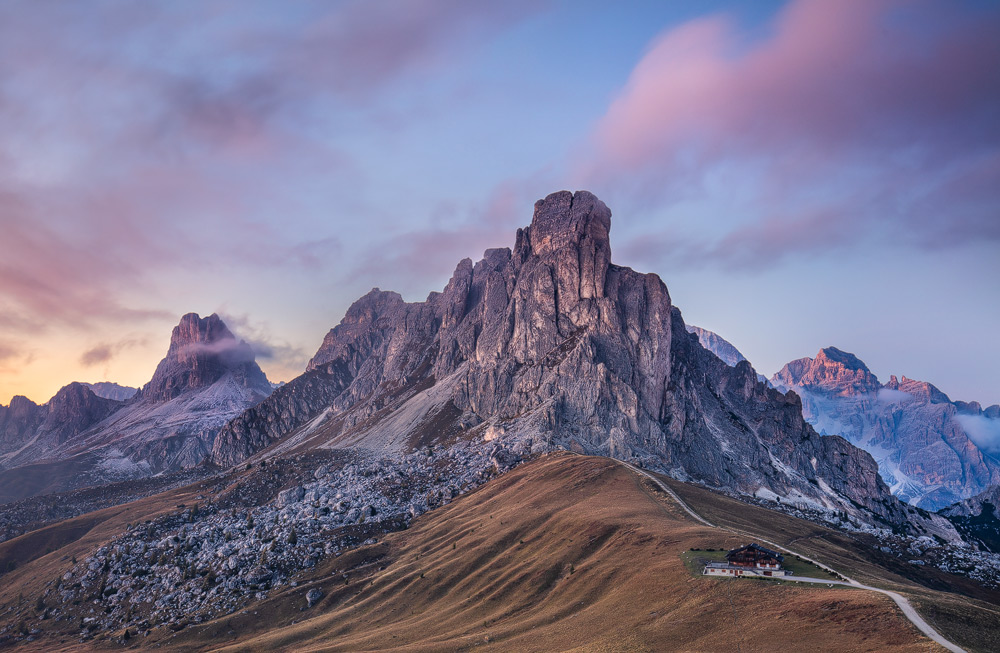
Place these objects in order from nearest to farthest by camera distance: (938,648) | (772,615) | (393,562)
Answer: (938,648), (772,615), (393,562)

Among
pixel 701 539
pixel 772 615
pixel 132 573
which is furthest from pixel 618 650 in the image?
pixel 132 573

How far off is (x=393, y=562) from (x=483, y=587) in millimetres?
43414

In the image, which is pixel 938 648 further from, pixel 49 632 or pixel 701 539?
pixel 49 632

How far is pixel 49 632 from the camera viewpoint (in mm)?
151625

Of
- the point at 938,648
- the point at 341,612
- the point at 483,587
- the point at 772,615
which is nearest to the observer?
the point at 938,648

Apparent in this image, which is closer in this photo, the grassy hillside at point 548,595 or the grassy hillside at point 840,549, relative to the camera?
the grassy hillside at point 548,595

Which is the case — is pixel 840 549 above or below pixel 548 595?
below

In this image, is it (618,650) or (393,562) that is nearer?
(618,650)

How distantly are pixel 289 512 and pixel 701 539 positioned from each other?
479ft

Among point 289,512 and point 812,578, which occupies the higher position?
point 289,512

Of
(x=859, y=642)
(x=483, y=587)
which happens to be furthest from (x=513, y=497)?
(x=859, y=642)

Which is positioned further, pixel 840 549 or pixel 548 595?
pixel 840 549

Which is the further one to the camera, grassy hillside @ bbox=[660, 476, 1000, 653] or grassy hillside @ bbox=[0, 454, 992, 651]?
grassy hillside @ bbox=[660, 476, 1000, 653]

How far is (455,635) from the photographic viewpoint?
9556cm
